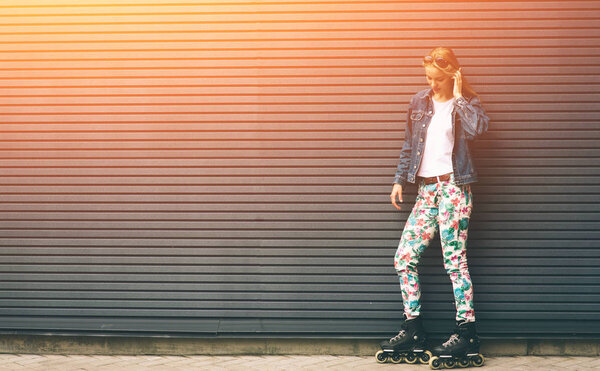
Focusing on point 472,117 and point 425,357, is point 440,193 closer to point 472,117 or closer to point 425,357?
point 472,117

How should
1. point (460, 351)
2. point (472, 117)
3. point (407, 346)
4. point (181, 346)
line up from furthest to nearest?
point (181, 346), point (407, 346), point (460, 351), point (472, 117)

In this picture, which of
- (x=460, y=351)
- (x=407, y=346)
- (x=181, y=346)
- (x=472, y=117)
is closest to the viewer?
(x=472, y=117)

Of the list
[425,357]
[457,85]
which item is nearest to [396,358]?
[425,357]

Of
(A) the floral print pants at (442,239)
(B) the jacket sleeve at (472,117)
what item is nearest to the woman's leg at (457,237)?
Answer: (A) the floral print pants at (442,239)

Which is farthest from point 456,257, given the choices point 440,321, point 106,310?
point 106,310

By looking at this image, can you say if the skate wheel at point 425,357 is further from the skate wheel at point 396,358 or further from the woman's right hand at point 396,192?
the woman's right hand at point 396,192

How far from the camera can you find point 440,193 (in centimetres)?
523

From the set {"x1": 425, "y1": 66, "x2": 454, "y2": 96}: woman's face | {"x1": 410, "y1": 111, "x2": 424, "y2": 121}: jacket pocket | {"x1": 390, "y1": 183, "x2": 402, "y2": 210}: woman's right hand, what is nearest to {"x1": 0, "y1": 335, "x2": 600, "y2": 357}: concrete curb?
{"x1": 390, "y1": 183, "x2": 402, "y2": 210}: woman's right hand

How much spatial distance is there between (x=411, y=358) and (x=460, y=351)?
40cm

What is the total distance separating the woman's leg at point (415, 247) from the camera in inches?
209

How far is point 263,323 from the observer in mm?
5656

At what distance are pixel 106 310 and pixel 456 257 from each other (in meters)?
2.97

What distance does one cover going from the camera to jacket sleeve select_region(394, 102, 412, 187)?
5.36 meters

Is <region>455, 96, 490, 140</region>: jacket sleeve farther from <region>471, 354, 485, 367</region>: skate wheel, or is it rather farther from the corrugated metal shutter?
<region>471, 354, 485, 367</region>: skate wheel
